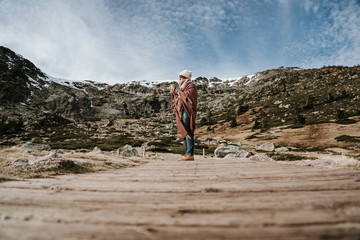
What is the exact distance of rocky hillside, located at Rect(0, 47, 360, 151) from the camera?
31484 millimetres

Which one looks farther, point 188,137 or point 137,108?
point 137,108

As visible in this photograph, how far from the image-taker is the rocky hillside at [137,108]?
31.5m

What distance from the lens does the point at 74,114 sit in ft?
279

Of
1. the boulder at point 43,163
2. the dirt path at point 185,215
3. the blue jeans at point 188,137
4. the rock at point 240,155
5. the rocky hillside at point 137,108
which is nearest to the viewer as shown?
the dirt path at point 185,215

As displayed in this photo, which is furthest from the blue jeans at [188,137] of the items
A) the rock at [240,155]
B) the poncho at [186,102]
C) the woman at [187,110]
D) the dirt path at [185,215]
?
the rock at [240,155]

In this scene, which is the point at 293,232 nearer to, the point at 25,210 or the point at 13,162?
the point at 25,210

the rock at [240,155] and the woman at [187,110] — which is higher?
the woman at [187,110]

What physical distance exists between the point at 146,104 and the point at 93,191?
111 metres

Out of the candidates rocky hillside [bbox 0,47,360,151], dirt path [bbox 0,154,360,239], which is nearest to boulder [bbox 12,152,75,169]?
dirt path [bbox 0,154,360,239]

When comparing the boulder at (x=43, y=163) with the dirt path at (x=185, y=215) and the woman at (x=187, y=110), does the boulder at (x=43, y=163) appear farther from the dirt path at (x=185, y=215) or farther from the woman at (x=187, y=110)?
the woman at (x=187, y=110)

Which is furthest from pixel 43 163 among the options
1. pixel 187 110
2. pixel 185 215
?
pixel 187 110

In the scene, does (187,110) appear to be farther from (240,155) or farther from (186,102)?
(240,155)

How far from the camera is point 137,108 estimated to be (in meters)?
110

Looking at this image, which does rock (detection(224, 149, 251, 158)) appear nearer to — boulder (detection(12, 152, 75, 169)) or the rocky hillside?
boulder (detection(12, 152, 75, 169))
